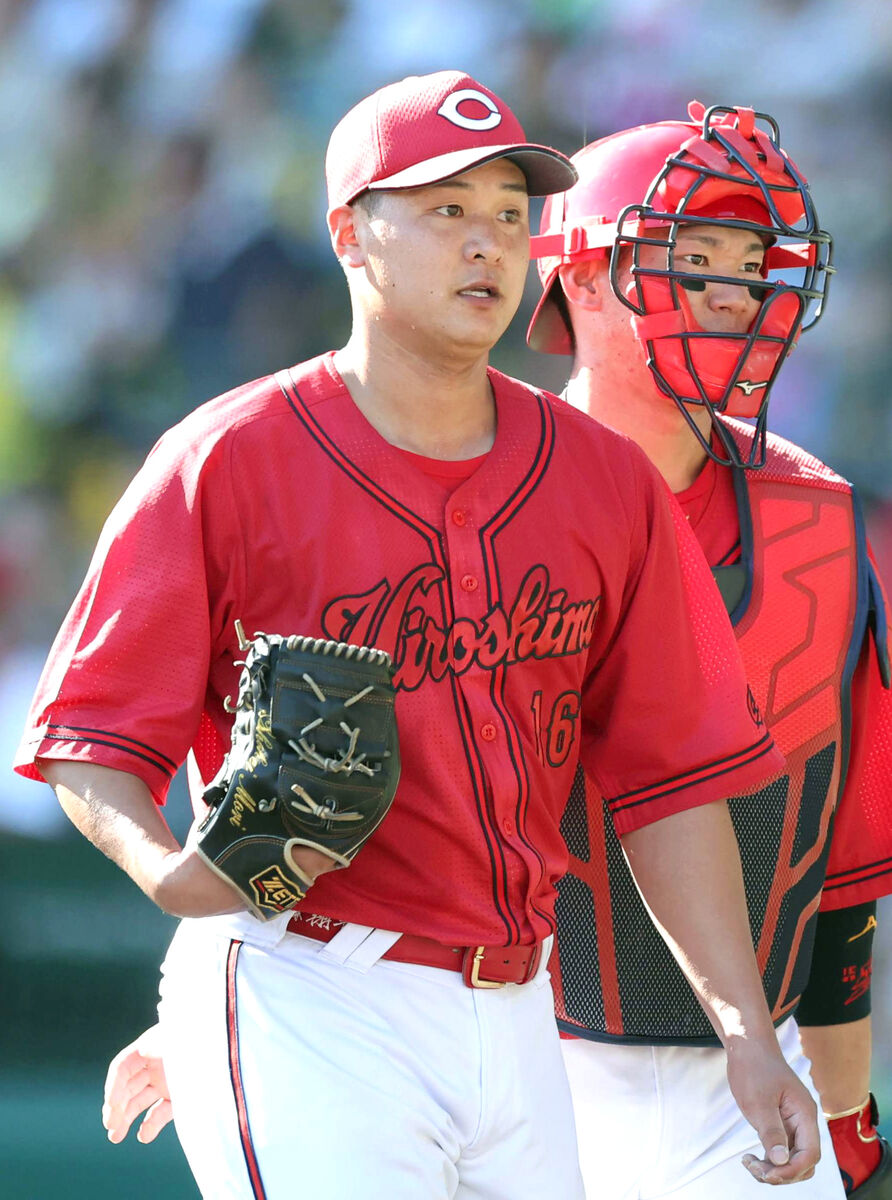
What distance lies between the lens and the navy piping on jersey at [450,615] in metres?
2.03

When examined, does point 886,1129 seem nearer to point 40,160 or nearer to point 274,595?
point 274,595

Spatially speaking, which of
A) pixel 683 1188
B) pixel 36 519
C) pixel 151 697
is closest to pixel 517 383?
pixel 151 697

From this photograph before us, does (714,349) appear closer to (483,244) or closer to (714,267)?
(714,267)

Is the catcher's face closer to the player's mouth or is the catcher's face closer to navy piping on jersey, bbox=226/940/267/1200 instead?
the player's mouth

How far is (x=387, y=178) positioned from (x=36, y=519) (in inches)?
110

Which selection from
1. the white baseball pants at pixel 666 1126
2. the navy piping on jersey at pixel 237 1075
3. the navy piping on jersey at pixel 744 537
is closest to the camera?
the navy piping on jersey at pixel 237 1075

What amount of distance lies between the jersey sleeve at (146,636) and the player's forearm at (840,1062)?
5.01 feet

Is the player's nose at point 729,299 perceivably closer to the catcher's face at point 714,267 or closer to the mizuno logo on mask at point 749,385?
the catcher's face at point 714,267

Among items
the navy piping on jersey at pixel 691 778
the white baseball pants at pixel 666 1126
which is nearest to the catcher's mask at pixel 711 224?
the navy piping on jersey at pixel 691 778

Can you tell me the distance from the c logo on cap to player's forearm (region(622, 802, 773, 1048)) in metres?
0.93

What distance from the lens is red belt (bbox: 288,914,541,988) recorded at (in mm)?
1963

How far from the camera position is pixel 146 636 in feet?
6.27

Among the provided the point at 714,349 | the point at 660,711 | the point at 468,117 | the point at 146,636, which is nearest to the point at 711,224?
the point at 714,349

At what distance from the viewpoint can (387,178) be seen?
6.79 ft
